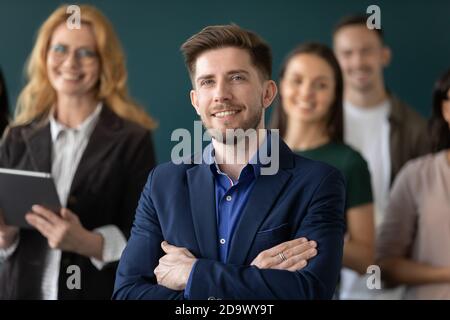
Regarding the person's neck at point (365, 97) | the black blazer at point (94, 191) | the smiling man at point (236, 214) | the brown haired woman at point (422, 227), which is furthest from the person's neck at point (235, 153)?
the person's neck at point (365, 97)

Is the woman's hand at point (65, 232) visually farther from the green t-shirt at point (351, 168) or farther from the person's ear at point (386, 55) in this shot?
the person's ear at point (386, 55)

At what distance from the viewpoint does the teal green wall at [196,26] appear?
266 cm

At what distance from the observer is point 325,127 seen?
2.62m

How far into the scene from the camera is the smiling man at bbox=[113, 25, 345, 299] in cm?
159

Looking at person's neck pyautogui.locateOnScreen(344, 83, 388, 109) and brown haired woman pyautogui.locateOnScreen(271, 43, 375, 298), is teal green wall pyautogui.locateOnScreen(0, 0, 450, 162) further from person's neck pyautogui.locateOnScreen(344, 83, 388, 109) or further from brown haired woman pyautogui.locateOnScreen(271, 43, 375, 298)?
brown haired woman pyautogui.locateOnScreen(271, 43, 375, 298)

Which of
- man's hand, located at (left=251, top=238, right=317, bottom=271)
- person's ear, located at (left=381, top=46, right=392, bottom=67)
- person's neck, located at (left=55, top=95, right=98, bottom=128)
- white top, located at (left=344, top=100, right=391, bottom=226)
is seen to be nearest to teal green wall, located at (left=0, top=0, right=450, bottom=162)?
person's ear, located at (left=381, top=46, right=392, bottom=67)

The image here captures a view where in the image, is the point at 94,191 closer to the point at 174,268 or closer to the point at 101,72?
the point at 101,72

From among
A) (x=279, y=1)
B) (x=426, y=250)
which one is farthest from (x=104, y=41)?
(x=426, y=250)

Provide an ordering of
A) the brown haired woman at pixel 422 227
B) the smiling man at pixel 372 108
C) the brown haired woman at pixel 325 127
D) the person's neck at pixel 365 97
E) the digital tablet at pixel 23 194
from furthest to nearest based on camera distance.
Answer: the person's neck at pixel 365 97, the smiling man at pixel 372 108, the brown haired woman at pixel 325 127, the brown haired woman at pixel 422 227, the digital tablet at pixel 23 194

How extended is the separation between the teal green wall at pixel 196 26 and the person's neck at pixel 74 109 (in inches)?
12.2

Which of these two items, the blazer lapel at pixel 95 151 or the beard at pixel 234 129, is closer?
the beard at pixel 234 129

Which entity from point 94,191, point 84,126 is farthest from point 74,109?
point 94,191

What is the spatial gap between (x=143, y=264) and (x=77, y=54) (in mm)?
971

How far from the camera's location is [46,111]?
2459mm
